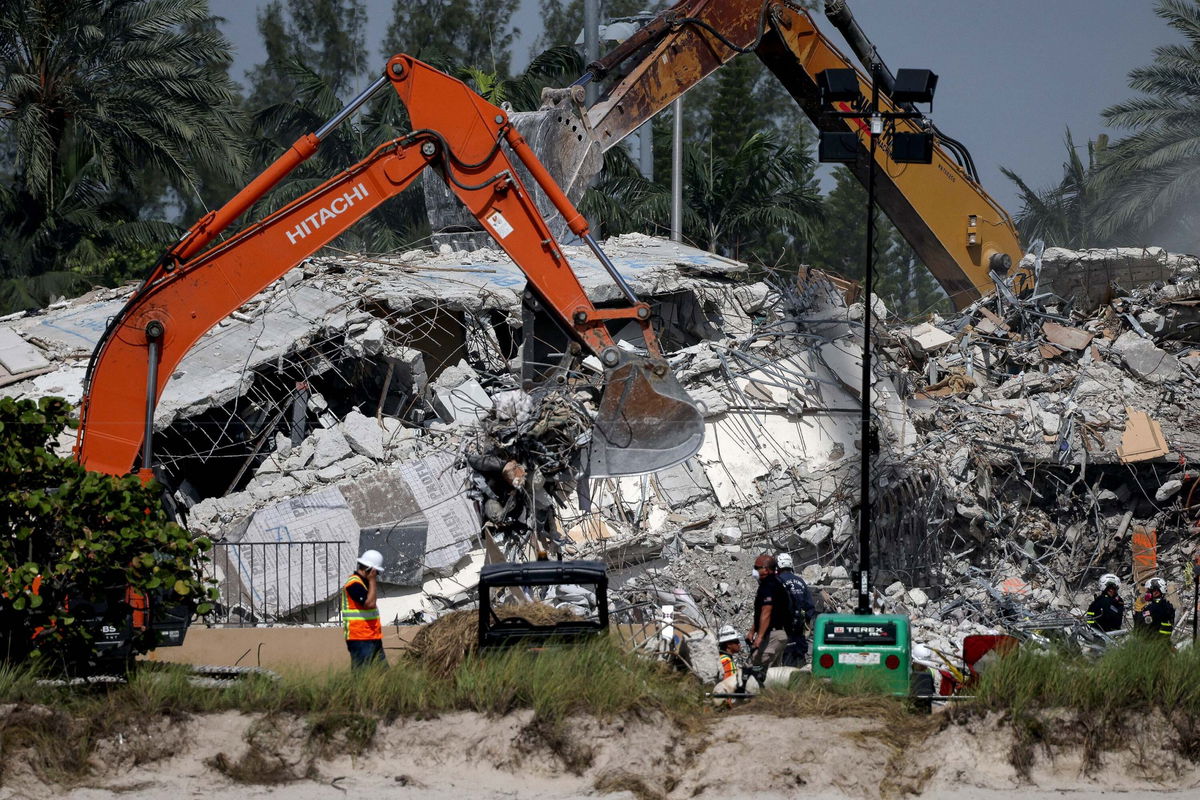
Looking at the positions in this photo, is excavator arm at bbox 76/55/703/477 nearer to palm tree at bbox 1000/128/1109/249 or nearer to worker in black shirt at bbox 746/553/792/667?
Result: worker in black shirt at bbox 746/553/792/667

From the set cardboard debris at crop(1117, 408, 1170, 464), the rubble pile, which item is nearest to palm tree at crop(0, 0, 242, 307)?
the rubble pile

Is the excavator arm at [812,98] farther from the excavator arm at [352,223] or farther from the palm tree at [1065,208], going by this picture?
the palm tree at [1065,208]

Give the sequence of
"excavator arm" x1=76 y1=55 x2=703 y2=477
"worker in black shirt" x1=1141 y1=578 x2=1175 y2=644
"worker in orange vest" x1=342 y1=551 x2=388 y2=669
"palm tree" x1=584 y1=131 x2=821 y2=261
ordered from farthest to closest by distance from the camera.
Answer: "palm tree" x1=584 y1=131 x2=821 y2=261
"worker in black shirt" x1=1141 y1=578 x2=1175 y2=644
"excavator arm" x1=76 y1=55 x2=703 y2=477
"worker in orange vest" x1=342 y1=551 x2=388 y2=669

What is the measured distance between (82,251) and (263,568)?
16235 millimetres

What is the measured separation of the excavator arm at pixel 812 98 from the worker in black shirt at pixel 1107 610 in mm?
4991

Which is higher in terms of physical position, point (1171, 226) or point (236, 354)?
point (1171, 226)

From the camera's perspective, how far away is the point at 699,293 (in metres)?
19.0

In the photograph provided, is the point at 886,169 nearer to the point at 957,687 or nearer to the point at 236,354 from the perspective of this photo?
the point at 236,354

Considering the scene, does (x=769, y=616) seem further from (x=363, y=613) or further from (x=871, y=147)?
(x=871, y=147)

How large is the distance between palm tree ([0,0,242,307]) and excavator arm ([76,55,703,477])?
14647 millimetres

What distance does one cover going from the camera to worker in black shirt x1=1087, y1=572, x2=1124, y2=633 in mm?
12445

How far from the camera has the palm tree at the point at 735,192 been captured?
3225 cm

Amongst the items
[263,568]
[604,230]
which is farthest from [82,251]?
[263,568]

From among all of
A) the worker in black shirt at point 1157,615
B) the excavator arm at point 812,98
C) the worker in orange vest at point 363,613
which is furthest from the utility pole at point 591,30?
the worker in orange vest at point 363,613
